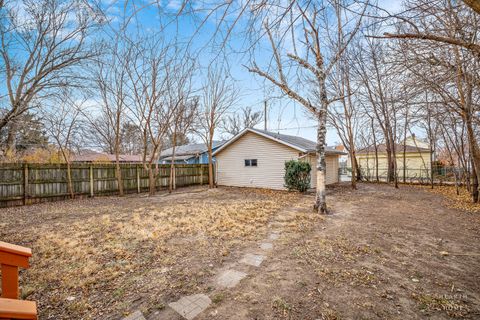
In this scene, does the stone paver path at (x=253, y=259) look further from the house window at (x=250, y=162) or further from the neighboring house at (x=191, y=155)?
the neighboring house at (x=191, y=155)

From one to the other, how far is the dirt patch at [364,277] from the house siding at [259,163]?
25.0 ft

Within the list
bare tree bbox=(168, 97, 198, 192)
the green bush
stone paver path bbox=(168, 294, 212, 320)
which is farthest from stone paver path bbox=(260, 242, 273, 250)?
bare tree bbox=(168, 97, 198, 192)

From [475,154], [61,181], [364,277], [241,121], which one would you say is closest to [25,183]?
[61,181]

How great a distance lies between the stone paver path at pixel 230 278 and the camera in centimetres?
264

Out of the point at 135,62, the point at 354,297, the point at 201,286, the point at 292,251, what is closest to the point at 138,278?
the point at 201,286

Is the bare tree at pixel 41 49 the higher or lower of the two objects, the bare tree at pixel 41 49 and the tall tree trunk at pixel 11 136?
the higher

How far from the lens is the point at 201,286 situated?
260cm

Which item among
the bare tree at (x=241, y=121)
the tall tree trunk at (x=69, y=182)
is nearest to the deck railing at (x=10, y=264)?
the tall tree trunk at (x=69, y=182)

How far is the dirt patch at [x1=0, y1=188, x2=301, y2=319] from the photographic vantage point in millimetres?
2439

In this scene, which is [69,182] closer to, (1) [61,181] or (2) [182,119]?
(1) [61,181]

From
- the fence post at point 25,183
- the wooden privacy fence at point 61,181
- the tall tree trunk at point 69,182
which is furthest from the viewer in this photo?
the tall tree trunk at point 69,182

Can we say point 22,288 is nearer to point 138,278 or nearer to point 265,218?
point 138,278

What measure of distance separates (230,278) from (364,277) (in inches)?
65.9

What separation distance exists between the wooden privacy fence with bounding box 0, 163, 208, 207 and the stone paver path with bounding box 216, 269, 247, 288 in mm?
9527
